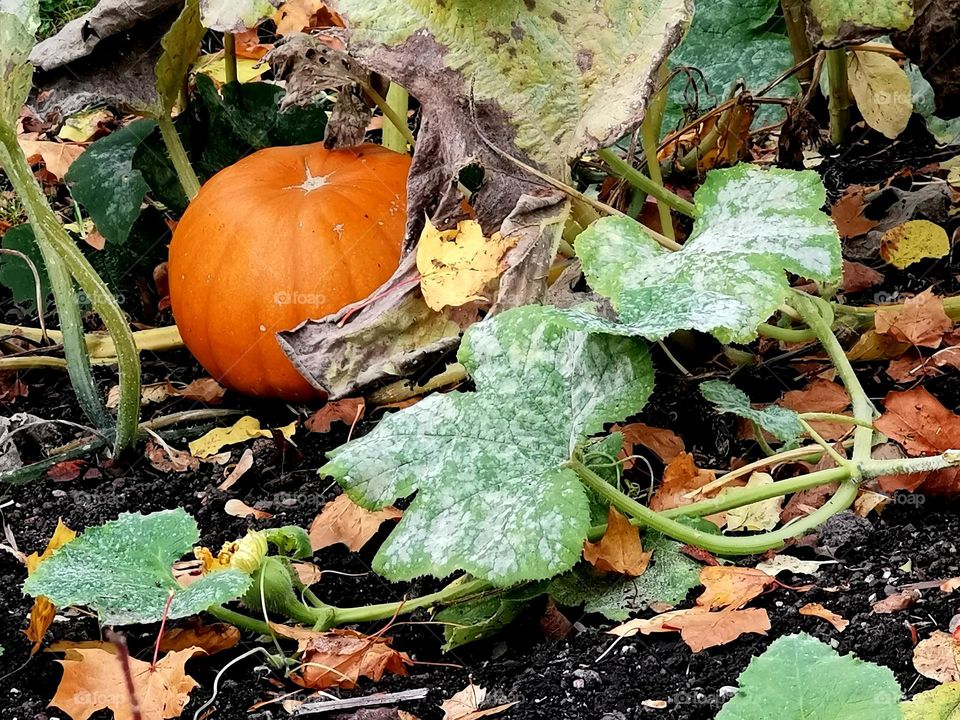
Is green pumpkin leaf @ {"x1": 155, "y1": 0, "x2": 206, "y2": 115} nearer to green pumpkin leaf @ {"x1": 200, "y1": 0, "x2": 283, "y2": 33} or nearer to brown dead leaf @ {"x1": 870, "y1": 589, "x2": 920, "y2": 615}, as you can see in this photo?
green pumpkin leaf @ {"x1": 200, "y1": 0, "x2": 283, "y2": 33}

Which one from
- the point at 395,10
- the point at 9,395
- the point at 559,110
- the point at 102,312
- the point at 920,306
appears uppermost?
the point at 395,10

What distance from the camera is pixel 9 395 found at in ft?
7.47

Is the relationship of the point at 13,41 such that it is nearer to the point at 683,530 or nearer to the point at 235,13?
the point at 235,13

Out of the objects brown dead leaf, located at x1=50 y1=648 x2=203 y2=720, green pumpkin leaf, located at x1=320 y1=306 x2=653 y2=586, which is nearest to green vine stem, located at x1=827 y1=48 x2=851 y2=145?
green pumpkin leaf, located at x1=320 y1=306 x2=653 y2=586

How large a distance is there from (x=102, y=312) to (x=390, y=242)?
51 centimetres

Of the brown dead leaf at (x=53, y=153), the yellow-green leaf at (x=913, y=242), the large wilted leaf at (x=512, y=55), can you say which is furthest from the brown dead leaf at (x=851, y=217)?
the brown dead leaf at (x=53, y=153)

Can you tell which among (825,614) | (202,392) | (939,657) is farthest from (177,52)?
(939,657)

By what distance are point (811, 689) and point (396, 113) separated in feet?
5.13

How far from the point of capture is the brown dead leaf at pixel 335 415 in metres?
2.03

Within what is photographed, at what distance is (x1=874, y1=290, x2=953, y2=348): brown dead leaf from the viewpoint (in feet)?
5.78

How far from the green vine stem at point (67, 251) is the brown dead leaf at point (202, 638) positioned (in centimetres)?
55

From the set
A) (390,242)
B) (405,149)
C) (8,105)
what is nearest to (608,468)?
(390,242)

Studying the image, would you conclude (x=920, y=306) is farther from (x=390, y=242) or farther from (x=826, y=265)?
(x=390, y=242)

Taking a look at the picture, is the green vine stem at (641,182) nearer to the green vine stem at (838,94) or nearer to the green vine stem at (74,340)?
the green vine stem at (838,94)
